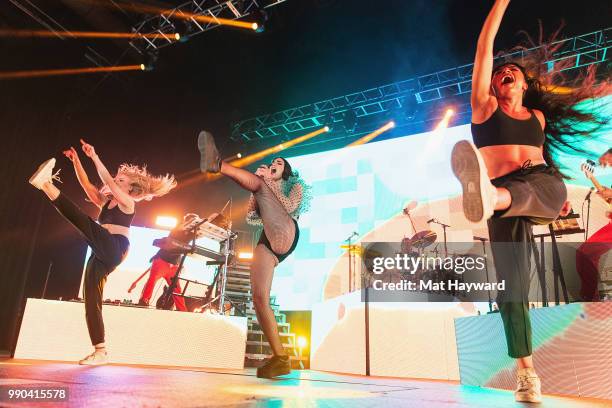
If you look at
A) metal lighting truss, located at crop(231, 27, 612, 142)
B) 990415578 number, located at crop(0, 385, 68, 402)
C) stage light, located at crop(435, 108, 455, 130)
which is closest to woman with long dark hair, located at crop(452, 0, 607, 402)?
990415578 number, located at crop(0, 385, 68, 402)

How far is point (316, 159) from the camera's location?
9445mm

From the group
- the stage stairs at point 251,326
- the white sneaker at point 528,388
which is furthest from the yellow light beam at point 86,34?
the white sneaker at point 528,388

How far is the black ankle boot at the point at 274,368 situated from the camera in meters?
2.35

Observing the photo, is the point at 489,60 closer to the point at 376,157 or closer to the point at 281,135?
the point at 376,157

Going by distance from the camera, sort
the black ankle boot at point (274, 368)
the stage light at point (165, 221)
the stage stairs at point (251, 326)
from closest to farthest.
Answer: the black ankle boot at point (274, 368) → the stage stairs at point (251, 326) → the stage light at point (165, 221)

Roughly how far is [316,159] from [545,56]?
7.45 m

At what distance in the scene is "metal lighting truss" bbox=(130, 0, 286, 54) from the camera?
6.34 m

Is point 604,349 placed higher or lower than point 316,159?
lower

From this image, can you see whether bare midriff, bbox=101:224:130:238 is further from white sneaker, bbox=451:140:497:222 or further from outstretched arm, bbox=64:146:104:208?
white sneaker, bbox=451:140:497:222

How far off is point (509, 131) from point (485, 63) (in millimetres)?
341

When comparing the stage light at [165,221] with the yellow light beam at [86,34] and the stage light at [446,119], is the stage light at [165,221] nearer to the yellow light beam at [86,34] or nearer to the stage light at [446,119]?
the yellow light beam at [86,34]

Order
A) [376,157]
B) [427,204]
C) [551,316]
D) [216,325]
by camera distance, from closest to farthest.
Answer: [551,316]
[216,325]
[427,204]
[376,157]

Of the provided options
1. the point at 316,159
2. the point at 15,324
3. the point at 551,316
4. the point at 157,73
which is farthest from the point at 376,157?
the point at 15,324

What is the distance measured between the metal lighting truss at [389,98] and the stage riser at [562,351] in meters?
5.38
